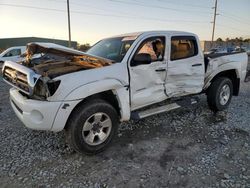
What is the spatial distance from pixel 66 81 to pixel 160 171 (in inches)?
70.9

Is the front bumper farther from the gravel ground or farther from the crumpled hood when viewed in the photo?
the crumpled hood

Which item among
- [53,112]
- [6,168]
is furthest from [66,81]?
[6,168]

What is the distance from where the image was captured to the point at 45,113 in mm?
3395

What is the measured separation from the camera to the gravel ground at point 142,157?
323cm

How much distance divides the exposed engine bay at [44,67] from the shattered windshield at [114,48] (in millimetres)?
451

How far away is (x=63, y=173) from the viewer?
3396 mm

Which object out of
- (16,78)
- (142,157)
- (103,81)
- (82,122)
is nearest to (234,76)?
(142,157)

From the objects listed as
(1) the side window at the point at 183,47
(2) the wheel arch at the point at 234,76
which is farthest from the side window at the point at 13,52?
(2) the wheel arch at the point at 234,76

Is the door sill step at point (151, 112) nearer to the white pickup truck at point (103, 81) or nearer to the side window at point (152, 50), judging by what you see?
the white pickup truck at point (103, 81)

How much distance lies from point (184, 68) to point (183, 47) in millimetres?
485

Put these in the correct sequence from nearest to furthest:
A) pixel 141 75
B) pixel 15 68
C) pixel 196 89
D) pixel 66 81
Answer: pixel 66 81
pixel 15 68
pixel 141 75
pixel 196 89

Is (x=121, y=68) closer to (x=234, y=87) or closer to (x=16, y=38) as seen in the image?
(x=234, y=87)

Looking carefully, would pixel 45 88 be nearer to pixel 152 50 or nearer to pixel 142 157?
pixel 142 157

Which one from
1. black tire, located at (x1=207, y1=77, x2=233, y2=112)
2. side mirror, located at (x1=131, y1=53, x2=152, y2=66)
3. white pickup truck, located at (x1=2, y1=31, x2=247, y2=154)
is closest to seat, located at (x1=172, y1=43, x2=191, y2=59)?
white pickup truck, located at (x1=2, y1=31, x2=247, y2=154)
